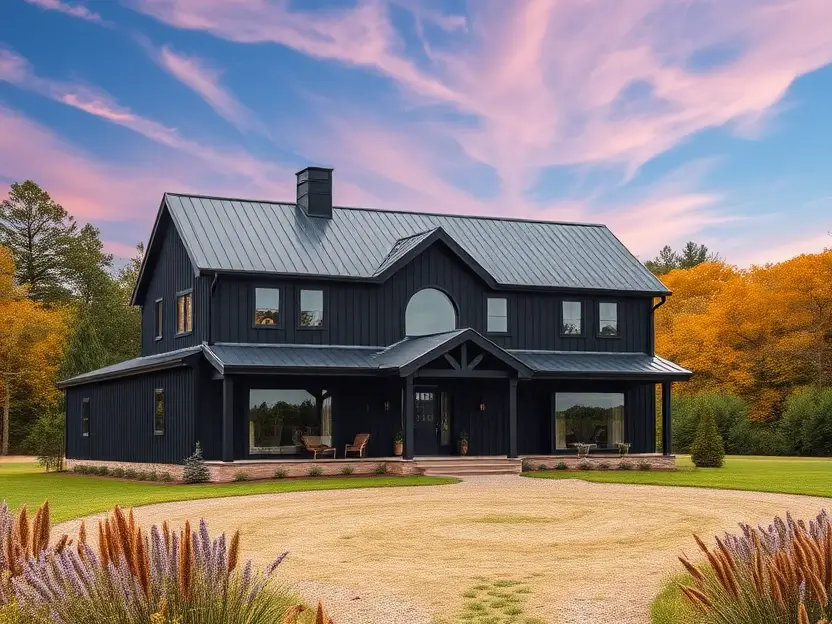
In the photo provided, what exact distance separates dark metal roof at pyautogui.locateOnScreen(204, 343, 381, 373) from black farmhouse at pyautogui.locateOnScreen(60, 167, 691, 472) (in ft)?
0.24

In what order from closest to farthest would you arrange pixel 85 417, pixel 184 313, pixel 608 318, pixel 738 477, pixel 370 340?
pixel 738 477 < pixel 370 340 < pixel 184 313 < pixel 608 318 < pixel 85 417

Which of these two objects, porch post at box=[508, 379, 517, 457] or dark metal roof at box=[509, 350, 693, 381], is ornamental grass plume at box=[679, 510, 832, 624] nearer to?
porch post at box=[508, 379, 517, 457]

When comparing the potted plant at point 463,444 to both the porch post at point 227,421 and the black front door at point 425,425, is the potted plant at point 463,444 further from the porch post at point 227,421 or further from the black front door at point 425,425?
the porch post at point 227,421

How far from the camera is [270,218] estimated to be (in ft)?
113

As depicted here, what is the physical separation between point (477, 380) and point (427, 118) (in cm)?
806

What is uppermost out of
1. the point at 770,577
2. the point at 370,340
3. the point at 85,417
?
the point at 370,340

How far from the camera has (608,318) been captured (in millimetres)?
36500

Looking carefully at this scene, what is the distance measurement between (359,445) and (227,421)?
4.22 m

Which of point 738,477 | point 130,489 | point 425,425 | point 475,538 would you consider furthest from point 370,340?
point 475,538

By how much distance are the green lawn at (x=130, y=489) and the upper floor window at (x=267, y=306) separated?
5.11 meters

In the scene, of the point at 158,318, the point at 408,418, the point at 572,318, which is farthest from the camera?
the point at 158,318

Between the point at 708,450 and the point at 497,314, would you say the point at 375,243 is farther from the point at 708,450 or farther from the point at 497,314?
the point at 708,450

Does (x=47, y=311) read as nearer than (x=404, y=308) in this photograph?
No

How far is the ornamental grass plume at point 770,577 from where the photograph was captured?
7.49 meters
